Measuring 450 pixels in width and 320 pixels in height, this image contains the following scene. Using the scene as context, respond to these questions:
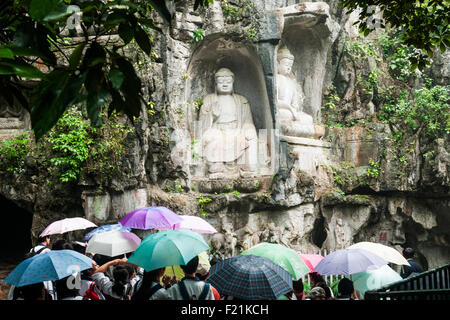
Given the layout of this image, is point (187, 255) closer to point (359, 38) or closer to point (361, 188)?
point (361, 188)

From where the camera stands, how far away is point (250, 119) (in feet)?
41.6

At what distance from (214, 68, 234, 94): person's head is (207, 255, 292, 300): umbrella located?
8.77m

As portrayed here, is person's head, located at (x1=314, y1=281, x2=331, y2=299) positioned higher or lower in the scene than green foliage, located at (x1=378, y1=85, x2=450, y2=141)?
lower

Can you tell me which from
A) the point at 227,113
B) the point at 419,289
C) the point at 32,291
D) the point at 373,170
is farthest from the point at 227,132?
the point at 32,291

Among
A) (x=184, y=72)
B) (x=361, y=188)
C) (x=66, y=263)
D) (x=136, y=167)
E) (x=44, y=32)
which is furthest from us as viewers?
(x=361, y=188)

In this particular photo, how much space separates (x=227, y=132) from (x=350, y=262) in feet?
23.7

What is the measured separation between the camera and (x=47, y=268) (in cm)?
392

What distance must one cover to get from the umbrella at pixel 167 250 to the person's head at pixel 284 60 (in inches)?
→ 363

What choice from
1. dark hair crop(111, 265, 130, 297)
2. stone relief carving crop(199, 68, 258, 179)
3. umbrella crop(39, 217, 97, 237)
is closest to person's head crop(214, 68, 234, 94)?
stone relief carving crop(199, 68, 258, 179)

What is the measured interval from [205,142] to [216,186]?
124 cm

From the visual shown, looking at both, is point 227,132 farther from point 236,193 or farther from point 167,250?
point 167,250

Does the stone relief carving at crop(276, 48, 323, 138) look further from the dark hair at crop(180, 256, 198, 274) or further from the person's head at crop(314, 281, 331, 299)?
the dark hair at crop(180, 256, 198, 274)

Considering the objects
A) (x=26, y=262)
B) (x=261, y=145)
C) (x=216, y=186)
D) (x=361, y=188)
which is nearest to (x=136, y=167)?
(x=216, y=186)

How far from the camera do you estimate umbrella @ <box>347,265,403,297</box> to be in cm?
563
